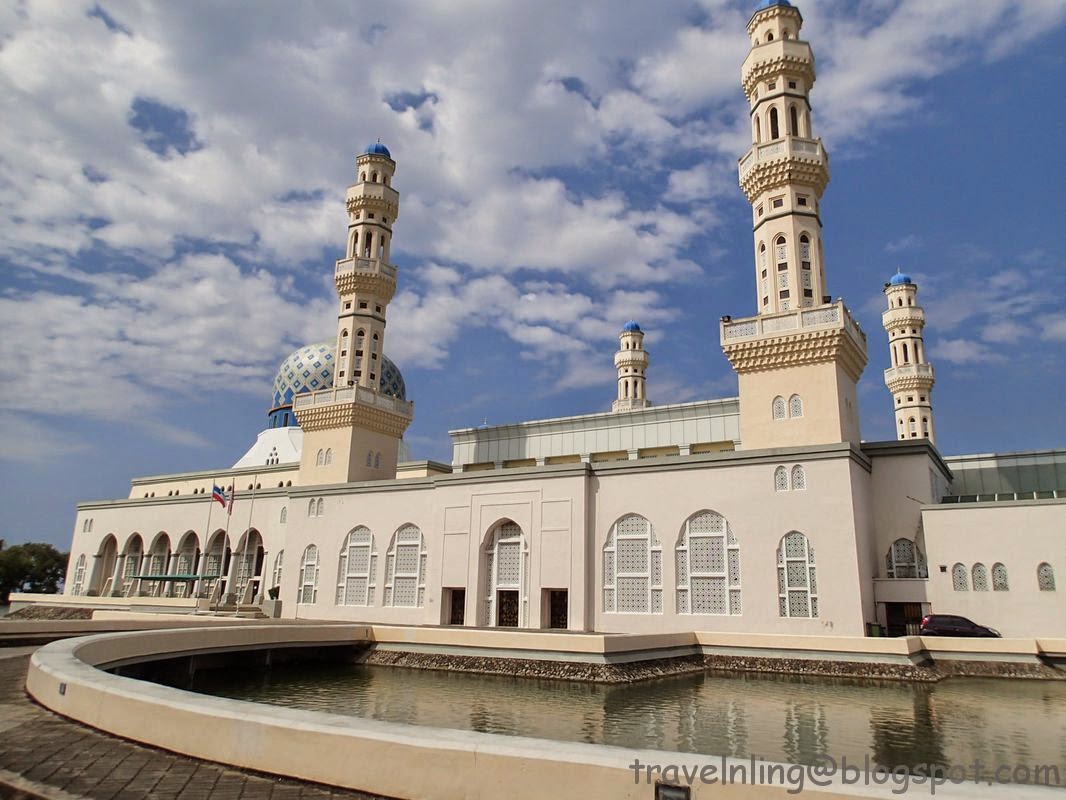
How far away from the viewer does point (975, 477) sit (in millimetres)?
35594

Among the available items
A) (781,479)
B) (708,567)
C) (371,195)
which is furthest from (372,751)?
(371,195)

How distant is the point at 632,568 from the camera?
25.1m

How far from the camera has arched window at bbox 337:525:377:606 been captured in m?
30.5

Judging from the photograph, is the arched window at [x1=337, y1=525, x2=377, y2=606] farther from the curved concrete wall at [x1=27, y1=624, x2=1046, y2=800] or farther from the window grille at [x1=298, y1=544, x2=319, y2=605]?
the curved concrete wall at [x1=27, y1=624, x2=1046, y2=800]

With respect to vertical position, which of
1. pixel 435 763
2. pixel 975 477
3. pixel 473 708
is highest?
pixel 975 477

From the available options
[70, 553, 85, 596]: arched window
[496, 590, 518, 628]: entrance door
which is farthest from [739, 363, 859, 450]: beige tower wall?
[70, 553, 85, 596]: arched window

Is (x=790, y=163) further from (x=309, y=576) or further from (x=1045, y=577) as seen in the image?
(x=309, y=576)

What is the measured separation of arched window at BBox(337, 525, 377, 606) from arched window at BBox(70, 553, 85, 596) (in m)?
24.2

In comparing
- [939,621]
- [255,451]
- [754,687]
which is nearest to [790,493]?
[939,621]

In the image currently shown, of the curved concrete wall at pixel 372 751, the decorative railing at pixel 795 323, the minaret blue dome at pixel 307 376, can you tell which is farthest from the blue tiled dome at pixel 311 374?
the curved concrete wall at pixel 372 751

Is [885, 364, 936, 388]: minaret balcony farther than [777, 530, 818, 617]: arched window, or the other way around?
[885, 364, 936, 388]: minaret balcony

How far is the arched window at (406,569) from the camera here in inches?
1151

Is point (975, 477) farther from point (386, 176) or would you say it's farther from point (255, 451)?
point (255, 451)

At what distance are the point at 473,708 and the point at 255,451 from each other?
4046 cm
